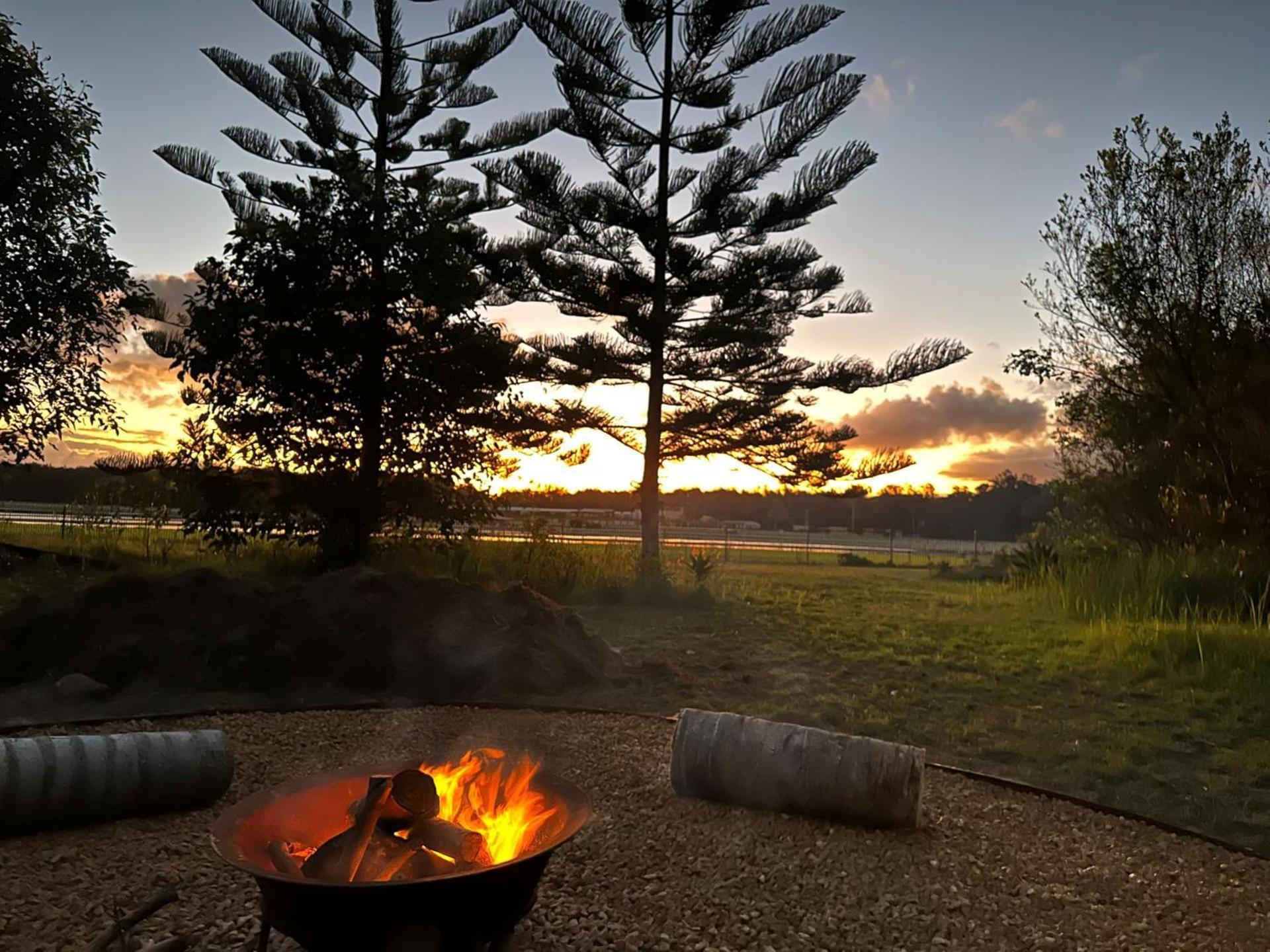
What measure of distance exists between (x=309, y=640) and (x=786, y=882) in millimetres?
2893

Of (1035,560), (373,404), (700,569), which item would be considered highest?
(373,404)

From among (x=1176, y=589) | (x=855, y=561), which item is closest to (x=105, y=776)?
(x=1176, y=589)

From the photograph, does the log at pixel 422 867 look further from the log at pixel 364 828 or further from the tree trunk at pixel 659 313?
the tree trunk at pixel 659 313

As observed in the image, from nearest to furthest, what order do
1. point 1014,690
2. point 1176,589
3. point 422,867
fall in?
point 422,867 → point 1014,690 → point 1176,589

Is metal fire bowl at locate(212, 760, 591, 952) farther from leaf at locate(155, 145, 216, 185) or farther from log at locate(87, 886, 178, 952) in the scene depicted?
leaf at locate(155, 145, 216, 185)

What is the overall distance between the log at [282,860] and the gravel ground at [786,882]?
282 mm

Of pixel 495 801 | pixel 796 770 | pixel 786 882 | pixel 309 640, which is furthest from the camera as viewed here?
pixel 309 640

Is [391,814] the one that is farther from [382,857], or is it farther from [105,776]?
[105,776]

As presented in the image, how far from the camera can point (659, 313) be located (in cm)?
938

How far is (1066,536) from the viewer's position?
36.4 ft

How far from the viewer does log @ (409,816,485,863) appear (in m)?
1.63

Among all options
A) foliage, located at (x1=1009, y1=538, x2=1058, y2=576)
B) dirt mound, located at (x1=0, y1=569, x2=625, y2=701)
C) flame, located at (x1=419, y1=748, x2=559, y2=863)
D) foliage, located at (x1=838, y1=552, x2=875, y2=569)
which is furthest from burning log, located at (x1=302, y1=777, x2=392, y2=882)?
foliage, located at (x1=838, y1=552, x2=875, y2=569)

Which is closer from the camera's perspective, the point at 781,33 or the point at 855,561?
the point at 781,33

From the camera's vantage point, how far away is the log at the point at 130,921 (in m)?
1.65
